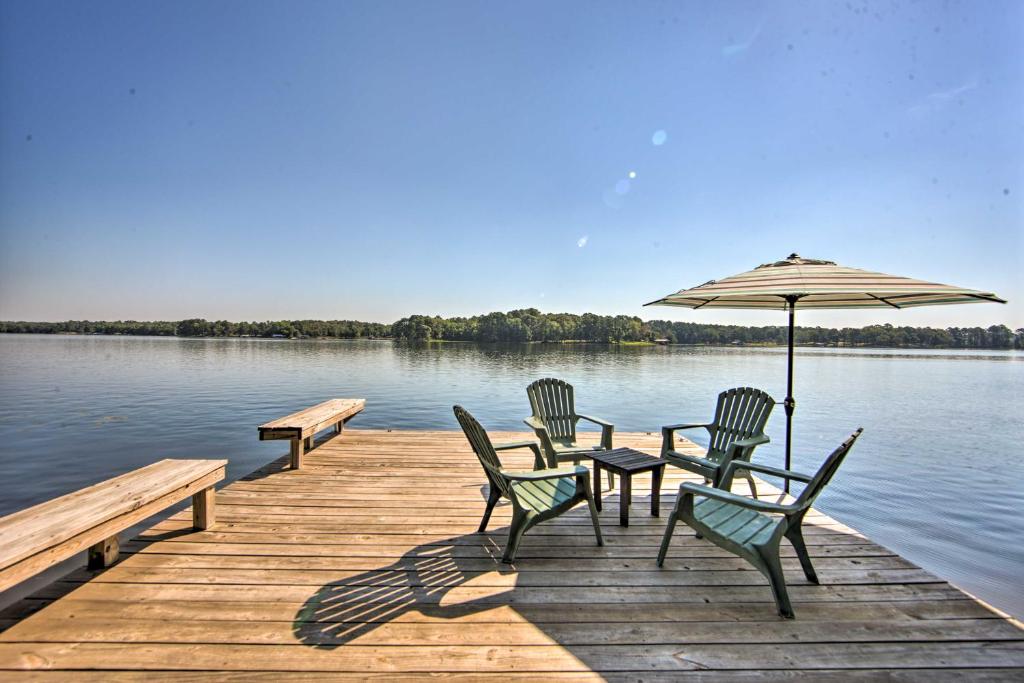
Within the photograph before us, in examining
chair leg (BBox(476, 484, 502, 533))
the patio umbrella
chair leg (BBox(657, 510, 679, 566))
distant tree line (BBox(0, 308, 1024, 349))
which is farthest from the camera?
distant tree line (BBox(0, 308, 1024, 349))

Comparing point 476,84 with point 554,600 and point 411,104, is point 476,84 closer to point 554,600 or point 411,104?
point 411,104

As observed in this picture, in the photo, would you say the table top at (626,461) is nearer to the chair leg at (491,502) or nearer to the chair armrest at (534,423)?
the chair armrest at (534,423)

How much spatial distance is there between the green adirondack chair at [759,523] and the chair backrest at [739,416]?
1.00m

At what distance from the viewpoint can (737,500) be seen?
92.4 inches

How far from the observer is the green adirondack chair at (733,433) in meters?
3.50

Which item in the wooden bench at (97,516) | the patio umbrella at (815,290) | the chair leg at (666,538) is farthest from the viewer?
the patio umbrella at (815,290)

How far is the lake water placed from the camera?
5.32 metres

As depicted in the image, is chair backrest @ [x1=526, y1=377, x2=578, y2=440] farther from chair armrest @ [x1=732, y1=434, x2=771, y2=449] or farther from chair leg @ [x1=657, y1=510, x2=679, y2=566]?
chair leg @ [x1=657, y1=510, x2=679, y2=566]

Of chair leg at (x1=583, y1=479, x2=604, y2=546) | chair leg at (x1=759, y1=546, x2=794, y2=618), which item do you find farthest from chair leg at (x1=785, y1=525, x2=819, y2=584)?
chair leg at (x1=583, y1=479, x2=604, y2=546)

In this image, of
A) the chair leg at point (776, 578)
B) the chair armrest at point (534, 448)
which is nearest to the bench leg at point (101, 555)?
the chair armrest at point (534, 448)

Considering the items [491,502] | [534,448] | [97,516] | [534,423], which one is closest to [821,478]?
[534,448]

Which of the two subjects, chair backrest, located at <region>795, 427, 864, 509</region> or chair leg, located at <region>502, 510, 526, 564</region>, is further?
chair leg, located at <region>502, 510, 526, 564</region>

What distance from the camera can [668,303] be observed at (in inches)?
170

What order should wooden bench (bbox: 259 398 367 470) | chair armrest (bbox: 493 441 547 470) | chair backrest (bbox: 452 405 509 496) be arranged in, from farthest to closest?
wooden bench (bbox: 259 398 367 470), chair armrest (bbox: 493 441 547 470), chair backrest (bbox: 452 405 509 496)
